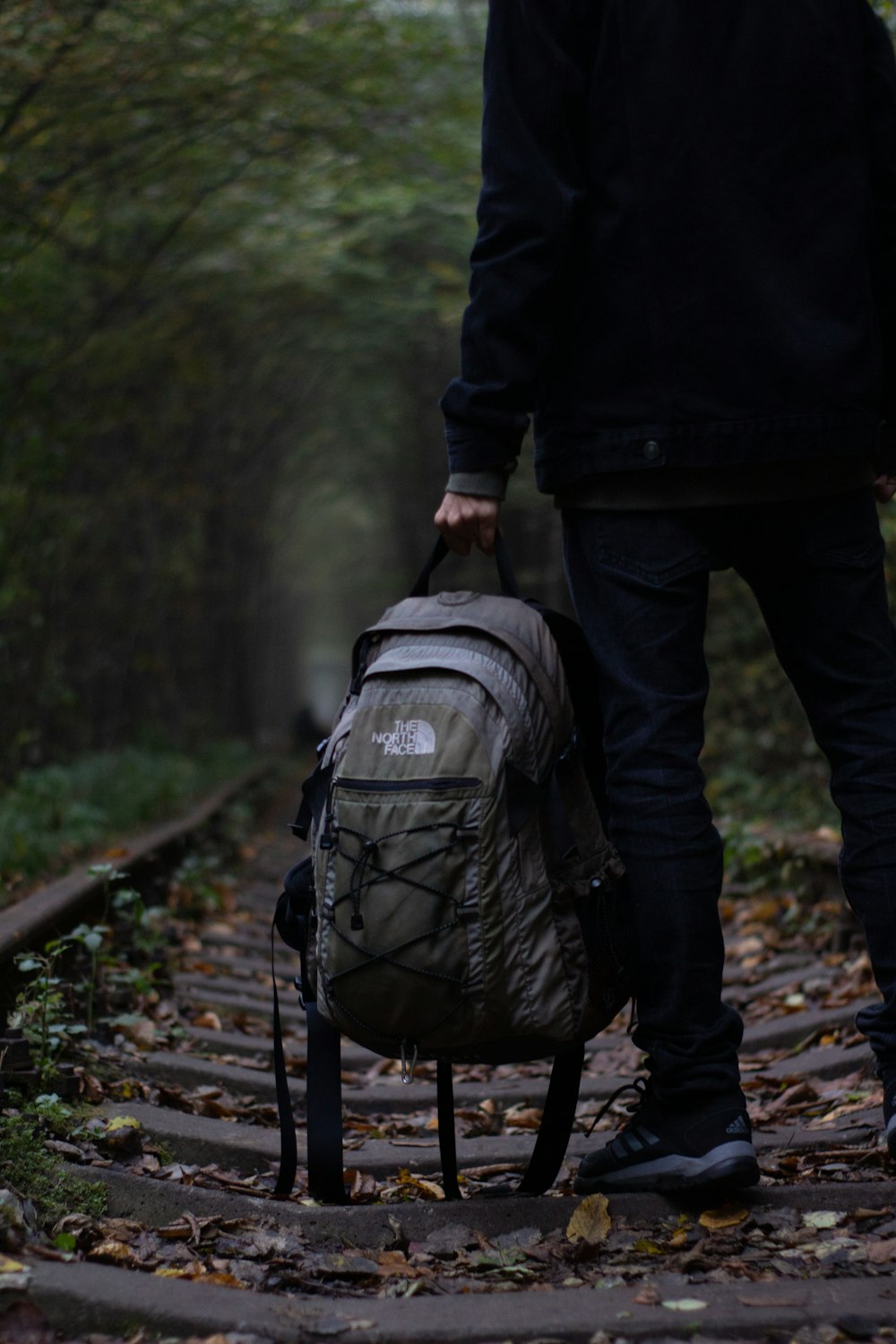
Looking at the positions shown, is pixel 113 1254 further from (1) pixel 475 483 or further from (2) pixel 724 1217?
(1) pixel 475 483

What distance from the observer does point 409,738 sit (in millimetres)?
2230

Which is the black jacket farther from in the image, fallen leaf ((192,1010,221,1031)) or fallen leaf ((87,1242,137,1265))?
fallen leaf ((192,1010,221,1031))

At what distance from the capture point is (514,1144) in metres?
2.88

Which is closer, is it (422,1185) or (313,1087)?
(313,1087)

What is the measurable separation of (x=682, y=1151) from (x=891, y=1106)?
0.35 m

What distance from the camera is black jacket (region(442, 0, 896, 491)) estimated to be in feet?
7.36

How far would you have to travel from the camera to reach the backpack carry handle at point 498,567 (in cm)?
244

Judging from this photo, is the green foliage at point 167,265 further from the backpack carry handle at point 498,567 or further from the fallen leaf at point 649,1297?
the fallen leaf at point 649,1297

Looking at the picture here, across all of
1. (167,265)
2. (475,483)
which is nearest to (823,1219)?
(475,483)

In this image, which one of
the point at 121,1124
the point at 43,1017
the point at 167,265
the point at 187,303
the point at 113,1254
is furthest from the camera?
the point at 187,303

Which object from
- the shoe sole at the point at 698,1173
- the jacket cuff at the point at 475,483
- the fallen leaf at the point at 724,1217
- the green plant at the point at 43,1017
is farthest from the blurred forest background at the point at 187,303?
the fallen leaf at the point at 724,1217

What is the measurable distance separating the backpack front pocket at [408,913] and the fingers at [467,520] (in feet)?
1.52

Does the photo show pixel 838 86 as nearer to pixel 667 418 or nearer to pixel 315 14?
pixel 667 418

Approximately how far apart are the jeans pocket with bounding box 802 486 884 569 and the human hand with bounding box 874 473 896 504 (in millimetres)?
169
